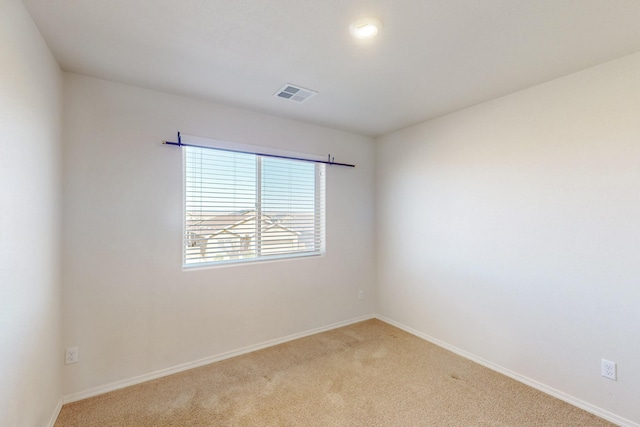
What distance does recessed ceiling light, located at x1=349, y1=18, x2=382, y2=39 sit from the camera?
1561 mm

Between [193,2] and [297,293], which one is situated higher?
[193,2]

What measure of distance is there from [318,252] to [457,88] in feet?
7.39

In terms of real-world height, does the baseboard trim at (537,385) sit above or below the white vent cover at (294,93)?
below

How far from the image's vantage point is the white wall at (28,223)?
4.28ft

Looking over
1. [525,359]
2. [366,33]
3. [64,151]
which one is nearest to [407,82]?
[366,33]

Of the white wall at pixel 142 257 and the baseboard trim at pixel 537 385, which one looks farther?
the white wall at pixel 142 257

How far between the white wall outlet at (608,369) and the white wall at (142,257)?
→ 263 cm

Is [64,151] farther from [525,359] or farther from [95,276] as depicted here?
[525,359]

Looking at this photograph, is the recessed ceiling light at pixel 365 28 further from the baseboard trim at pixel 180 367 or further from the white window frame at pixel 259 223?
the baseboard trim at pixel 180 367

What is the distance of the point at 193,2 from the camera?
4.70ft

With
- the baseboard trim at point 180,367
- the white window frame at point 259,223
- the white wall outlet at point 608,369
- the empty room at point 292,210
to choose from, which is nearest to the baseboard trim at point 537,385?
the empty room at point 292,210

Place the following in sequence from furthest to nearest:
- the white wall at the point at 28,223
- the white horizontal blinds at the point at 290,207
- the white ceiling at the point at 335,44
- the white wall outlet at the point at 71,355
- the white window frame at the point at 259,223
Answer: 1. the white horizontal blinds at the point at 290,207
2. the white window frame at the point at 259,223
3. the white wall outlet at the point at 71,355
4. the white ceiling at the point at 335,44
5. the white wall at the point at 28,223

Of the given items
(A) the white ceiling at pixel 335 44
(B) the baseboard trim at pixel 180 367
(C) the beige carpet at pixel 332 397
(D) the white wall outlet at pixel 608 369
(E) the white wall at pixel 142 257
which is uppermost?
(A) the white ceiling at pixel 335 44

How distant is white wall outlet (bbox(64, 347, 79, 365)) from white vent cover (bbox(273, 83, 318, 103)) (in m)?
2.63
